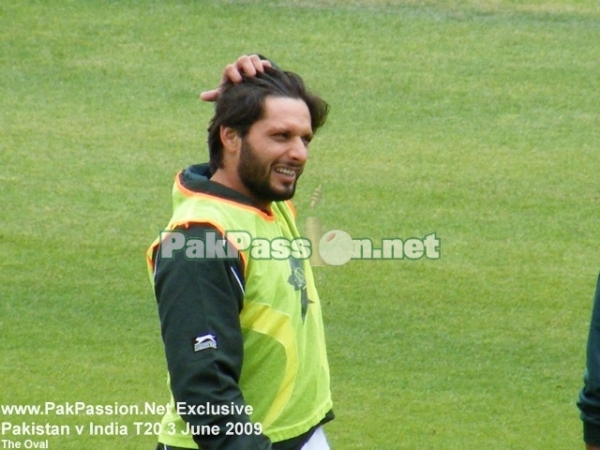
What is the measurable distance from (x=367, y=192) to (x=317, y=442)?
530cm

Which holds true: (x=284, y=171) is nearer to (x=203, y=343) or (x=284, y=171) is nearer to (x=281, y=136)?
(x=281, y=136)

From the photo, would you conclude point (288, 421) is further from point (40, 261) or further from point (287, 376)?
point (40, 261)

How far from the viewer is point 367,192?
825cm

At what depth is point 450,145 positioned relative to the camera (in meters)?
9.03

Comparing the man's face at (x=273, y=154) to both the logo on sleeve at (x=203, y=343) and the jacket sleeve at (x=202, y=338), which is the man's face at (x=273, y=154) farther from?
the logo on sleeve at (x=203, y=343)

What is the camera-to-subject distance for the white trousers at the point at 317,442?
299 cm

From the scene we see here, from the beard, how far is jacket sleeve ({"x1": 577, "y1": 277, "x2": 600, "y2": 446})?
2.66 ft

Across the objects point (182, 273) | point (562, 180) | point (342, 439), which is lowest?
point (342, 439)

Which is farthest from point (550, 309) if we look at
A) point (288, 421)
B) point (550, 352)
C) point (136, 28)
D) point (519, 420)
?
point (136, 28)

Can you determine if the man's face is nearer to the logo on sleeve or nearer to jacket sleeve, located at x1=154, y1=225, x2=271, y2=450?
jacket sleeve, located at x1=154, y1=225, x2=271, y2=450

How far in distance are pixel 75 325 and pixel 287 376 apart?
12.2 feet

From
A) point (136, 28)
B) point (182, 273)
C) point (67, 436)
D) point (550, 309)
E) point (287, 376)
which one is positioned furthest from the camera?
point (136, 28)

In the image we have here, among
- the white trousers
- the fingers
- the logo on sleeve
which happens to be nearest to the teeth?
the fingers

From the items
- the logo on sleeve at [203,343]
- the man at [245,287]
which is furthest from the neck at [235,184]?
the logo on sleeve at [203,343]
